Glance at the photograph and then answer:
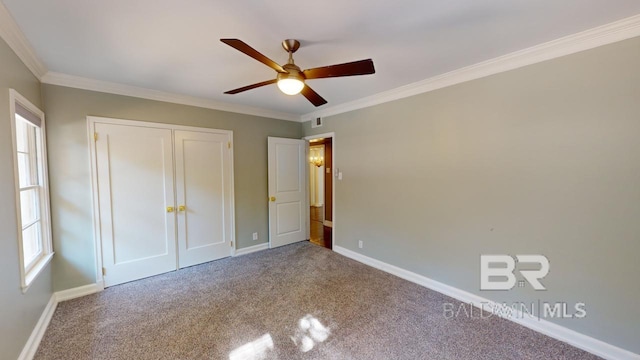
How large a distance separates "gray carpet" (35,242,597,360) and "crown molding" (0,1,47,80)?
2352 millimetres

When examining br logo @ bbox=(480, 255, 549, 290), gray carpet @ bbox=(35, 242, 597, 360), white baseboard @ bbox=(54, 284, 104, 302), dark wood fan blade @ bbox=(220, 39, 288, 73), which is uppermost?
dark wood fan blade @ bbox=(220, 39, 288, 73)

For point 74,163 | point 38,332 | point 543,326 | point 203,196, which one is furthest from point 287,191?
point 543,326

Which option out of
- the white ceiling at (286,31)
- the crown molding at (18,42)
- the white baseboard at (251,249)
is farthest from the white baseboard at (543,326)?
the crown molding at (18,42)

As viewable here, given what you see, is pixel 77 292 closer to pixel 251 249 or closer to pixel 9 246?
pixel 9 246

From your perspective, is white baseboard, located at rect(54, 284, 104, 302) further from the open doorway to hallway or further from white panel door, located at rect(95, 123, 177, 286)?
the open doorway to hallway

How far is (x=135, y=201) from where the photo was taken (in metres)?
3.11

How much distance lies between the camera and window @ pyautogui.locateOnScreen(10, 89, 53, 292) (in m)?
2.11

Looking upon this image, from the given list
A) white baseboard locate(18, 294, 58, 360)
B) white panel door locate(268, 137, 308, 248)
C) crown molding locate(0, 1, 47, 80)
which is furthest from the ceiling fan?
white baseboard locate(18, 294, 58, 360)

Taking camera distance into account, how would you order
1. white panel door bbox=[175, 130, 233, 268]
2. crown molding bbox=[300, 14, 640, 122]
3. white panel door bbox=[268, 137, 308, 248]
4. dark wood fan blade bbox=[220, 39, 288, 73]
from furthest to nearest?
white panel door bbox=[268, 137, 308, 248], white panel door bbox=[175, 130, 233, 268], crown molding bbox=[300, 14, 640, 122], dark wood fan blade bbox=[220, 39, 288, 73]

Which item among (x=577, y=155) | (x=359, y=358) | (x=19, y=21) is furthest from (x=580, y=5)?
(x=19, y=21)

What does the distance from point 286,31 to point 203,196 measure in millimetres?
2708

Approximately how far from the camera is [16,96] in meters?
1.85

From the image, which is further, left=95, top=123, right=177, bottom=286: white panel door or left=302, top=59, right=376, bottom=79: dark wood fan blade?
left=95, top=123, right=177, bottom=286: white panel door

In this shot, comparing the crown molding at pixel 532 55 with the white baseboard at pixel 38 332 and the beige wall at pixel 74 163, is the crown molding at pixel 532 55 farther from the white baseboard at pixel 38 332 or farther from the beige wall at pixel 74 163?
the white baseboard at pixel 38 332
